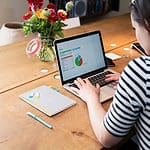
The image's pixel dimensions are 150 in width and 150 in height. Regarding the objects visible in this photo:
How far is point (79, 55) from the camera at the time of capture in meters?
1.43

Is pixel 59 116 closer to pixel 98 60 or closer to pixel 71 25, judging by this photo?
pixel 98 60

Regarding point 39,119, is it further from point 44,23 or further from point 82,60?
point 44,23

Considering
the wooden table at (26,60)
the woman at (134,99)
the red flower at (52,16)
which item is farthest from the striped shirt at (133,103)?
the red flower at (52,16)

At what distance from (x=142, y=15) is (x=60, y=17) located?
869 mm

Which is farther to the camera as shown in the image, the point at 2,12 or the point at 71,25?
the point at 2,12

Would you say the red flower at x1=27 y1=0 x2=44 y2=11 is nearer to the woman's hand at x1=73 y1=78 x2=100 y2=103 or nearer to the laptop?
the laptop

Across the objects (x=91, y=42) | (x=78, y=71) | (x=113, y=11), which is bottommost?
(x=113, y=11)

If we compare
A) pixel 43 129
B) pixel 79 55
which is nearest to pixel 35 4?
pixel 79 55

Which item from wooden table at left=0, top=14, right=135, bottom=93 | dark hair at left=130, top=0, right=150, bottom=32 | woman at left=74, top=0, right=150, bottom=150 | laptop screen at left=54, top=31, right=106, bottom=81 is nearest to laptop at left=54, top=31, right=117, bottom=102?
laptop screen at left=54, top=31, right=106, bottom=81

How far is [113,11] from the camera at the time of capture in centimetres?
380

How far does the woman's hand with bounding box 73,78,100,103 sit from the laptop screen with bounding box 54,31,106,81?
0.07 metres

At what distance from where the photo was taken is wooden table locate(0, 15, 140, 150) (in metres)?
1.00

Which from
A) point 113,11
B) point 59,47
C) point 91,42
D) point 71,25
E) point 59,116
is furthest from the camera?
point 113,11

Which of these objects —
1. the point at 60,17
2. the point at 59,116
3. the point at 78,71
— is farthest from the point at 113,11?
the point at 59,116
